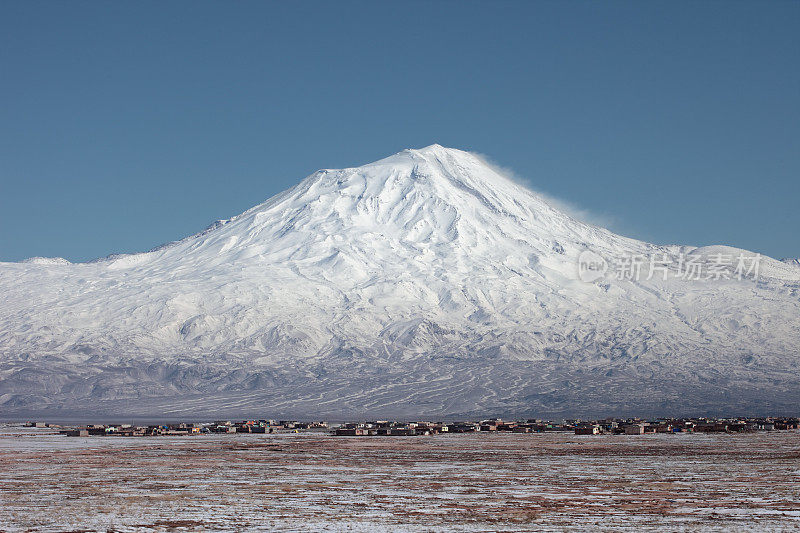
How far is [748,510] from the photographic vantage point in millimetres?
35875

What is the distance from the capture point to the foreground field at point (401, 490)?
33719mm

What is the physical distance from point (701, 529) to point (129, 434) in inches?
3597

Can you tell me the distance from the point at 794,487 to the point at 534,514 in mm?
14341

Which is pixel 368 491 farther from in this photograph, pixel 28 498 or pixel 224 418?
pixel 224 418

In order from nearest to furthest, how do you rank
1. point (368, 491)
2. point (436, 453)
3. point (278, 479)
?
1. point (368, 491)
2. point (278, 479)
3. point (436, 453)

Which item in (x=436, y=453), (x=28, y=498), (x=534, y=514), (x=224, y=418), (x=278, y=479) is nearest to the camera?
(x=534, y=514)

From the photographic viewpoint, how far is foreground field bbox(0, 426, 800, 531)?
33.7 m

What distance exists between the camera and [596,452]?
249 ft

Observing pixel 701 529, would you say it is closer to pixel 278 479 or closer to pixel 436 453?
pixel 278 479

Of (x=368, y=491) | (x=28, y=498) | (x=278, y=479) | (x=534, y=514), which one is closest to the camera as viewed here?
(x=534, y=514)

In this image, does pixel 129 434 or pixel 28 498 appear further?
pixel 129 434

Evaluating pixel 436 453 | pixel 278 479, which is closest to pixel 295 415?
pixel 436 453

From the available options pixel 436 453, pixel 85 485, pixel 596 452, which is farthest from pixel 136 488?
pixel 596 452

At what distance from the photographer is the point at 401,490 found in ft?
148
